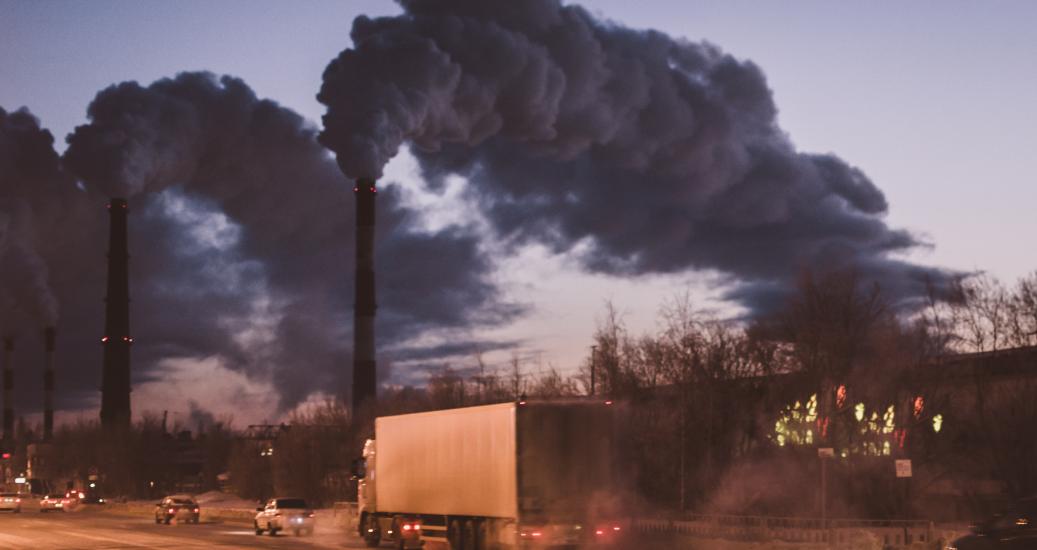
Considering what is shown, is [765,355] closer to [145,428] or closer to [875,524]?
[875,524]

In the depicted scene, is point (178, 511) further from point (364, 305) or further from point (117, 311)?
point (117, 311)

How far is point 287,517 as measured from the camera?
41.9m

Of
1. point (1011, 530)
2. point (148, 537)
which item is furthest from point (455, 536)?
point (148, 537)

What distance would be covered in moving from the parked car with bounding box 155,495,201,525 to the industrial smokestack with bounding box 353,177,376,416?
23822 millimetres

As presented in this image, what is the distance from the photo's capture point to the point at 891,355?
4481 centimetres

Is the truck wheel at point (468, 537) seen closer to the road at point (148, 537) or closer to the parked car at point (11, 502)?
the road at point (148, 537)

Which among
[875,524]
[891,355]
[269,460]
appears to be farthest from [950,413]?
[269,460]

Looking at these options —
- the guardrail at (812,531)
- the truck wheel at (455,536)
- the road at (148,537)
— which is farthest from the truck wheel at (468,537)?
the road at (148,537)

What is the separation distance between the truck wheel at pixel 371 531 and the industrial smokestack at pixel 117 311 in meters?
60.9

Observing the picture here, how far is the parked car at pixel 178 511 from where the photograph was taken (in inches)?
2058

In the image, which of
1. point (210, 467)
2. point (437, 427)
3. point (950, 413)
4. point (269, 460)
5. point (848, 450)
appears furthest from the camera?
point (210, 467)

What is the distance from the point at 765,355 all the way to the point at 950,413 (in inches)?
293

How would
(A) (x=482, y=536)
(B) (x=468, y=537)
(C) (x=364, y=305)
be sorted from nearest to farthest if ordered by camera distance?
(A) (x=482, y=536), (B) (x=468, y=537), (C) (x=364, y=305)

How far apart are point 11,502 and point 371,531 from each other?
142 ft
